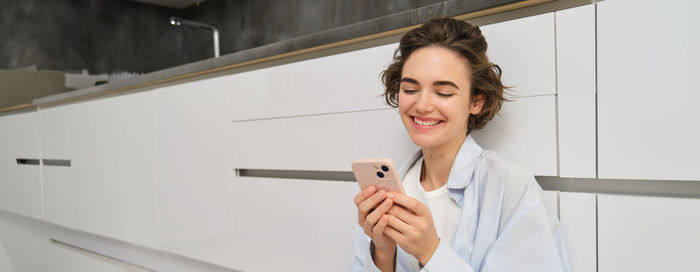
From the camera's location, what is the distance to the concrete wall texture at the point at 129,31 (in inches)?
95.8

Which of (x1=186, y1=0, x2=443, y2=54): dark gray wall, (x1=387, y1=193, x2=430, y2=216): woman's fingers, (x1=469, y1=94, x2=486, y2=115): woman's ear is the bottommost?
(x1=387, y1=193, x2=430, y2=216): woman's fingers

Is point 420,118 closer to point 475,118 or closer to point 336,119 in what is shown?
point 475,118

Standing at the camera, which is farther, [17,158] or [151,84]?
[17,158]

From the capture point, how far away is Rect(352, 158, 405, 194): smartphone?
0.69 m

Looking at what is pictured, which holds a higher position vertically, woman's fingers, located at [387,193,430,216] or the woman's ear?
the woman's ear

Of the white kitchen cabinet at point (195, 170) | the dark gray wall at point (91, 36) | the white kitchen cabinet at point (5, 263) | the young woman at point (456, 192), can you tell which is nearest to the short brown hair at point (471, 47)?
the young woman at point (456, 192)

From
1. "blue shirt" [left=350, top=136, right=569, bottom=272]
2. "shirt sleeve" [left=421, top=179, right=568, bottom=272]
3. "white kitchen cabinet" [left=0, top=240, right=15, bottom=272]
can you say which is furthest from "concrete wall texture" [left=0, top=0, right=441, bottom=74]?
"shirt sleeve" [left=421, top=179, right=568, bottom=272]

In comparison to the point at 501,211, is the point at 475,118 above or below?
above

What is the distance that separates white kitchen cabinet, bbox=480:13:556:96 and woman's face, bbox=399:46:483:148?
0.10m

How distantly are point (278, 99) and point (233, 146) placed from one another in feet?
0.79

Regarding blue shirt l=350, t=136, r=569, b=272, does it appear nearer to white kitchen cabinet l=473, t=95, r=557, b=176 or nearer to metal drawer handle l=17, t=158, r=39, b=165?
Answer: white kitchen cabinet l=473, t=95, r=557, b=176

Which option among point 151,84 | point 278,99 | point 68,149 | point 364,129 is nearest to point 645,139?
point 364,129

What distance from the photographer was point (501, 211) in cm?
74

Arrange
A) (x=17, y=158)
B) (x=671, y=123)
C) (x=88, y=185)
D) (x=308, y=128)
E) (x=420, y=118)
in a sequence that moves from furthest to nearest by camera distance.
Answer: (x=17, y=158) < (x=88, y=185) < (x=308, y=128) < (x=420, y=118) < (x=671, y=123)
